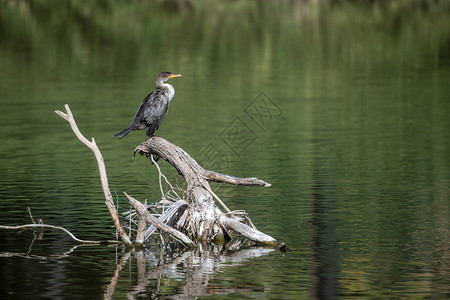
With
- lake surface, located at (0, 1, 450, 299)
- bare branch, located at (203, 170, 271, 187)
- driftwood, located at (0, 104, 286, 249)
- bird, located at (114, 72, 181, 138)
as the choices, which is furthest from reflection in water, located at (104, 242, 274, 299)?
bird, located at (114, 72, 181, 138)

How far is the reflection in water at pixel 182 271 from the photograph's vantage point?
11.3 meters

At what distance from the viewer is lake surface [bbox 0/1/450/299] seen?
12242 mm

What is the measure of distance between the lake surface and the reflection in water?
37mm

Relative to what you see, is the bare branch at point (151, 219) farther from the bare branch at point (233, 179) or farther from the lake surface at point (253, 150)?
the bare branch at point (233, 179)

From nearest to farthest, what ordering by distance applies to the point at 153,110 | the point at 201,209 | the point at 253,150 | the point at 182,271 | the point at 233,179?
the point at 182,271 < the point at 233,179 < the point at 201,209 < the point at 153,110 < the point at 253,150

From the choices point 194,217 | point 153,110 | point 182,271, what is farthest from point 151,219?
point 153,110

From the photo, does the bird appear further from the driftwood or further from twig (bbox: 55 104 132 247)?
twig (bbox: 55 104 132 247)

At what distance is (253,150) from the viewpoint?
24406 millimetres

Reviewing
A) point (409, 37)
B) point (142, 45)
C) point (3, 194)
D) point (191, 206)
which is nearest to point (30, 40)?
point (142, 45)

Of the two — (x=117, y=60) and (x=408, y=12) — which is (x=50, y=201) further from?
(x=408, y=12)

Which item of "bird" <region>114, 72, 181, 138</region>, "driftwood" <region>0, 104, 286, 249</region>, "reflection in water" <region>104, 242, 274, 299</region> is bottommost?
"reflection in water" <region>104, 242, 274, 299</region>

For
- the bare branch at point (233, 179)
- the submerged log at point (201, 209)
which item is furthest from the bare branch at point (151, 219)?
the bare branch at point (233, 179)

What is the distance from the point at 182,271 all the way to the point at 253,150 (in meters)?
12.2

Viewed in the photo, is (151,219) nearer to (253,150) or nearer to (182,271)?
(182,271)
